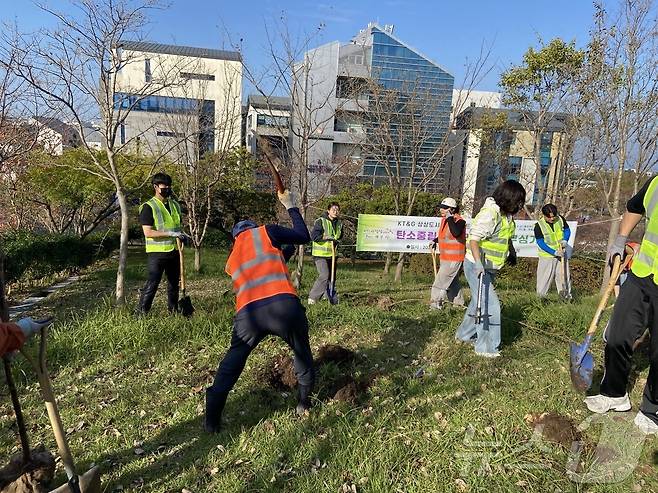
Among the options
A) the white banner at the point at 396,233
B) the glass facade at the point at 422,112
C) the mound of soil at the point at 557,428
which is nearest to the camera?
the mound of soil at the point at 557,428

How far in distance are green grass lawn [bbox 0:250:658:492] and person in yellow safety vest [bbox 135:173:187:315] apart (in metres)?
0.38

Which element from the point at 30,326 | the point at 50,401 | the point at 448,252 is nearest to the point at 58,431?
the point at 50,401

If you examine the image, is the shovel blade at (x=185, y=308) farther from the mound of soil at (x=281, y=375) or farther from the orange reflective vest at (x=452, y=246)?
the orange reflective vest at (x=452, y=246)

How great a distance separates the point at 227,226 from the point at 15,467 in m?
13.9

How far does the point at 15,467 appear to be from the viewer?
228 centimetres

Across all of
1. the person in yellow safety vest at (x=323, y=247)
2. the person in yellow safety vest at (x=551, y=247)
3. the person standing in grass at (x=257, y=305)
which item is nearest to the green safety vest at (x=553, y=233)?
the person in yellow safety vest at (x=551, y=247)

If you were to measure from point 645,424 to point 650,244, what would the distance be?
3.80 ft

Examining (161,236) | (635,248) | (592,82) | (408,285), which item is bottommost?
(408,285)

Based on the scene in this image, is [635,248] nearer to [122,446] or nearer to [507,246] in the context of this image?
[507,246]

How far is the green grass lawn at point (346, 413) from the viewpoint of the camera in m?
2.48

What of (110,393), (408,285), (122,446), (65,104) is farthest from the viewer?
(408,285)

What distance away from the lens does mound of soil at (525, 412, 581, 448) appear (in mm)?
2678

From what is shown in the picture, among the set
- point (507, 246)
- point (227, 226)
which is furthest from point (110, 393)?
point (227, 226)

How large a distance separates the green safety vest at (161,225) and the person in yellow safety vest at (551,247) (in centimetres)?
533
